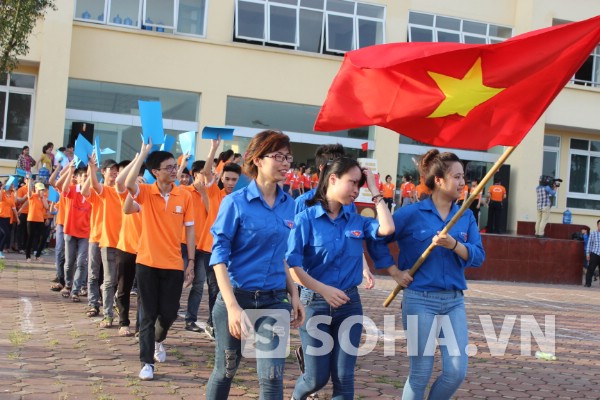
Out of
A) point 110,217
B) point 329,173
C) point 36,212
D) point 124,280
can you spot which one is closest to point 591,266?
point 36,212

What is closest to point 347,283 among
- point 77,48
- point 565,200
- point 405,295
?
point 405,295

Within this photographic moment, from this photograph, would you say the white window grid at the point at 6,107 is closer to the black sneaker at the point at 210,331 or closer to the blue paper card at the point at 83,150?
the blue paper card at the point at 83,150

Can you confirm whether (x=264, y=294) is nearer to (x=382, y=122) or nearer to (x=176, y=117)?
(x=382, y=122)

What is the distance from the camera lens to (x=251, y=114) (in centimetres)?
2773

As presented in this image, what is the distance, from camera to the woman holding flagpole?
18.0 ft

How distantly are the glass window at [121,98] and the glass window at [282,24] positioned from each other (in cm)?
352

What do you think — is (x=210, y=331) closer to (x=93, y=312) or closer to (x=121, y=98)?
(x=93, y=312)

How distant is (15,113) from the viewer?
26.2m

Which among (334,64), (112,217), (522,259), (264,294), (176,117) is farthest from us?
(334,64)

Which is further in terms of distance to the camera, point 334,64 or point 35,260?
point 334,64

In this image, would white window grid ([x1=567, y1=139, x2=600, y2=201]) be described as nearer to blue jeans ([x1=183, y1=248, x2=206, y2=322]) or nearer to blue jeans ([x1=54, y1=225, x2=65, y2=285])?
blue jeans ([x1=54, y1=225, x2=65, y2=285])

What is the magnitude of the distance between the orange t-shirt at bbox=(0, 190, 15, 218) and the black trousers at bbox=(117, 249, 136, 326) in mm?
11500

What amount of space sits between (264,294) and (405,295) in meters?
1.16

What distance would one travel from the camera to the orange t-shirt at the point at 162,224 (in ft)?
24.1
